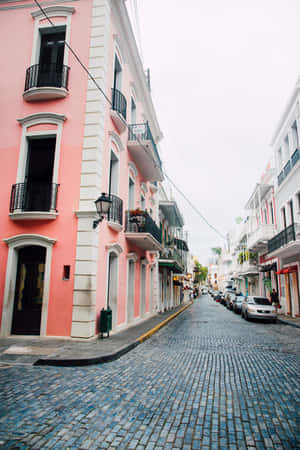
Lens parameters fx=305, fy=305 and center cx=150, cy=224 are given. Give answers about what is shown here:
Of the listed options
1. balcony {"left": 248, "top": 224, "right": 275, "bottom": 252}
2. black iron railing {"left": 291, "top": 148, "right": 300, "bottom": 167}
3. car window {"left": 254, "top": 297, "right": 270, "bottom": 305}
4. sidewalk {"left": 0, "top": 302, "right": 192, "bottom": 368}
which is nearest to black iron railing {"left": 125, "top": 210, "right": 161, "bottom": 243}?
sidewalk {"left": 0, "top": 302, "right": 192, "bottom": 368}

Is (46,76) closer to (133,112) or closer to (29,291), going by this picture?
(133,112)

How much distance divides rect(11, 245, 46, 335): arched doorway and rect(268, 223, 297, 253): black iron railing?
12263mm

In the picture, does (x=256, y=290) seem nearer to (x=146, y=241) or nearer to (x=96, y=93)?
(x=146, y=241)

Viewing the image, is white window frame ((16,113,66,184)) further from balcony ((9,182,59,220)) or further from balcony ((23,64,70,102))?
balcony ((23,64,70,102))

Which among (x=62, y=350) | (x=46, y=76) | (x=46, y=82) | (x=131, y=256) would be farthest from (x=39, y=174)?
(x=62, y=350)

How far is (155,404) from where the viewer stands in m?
4.22

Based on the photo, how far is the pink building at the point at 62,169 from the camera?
8930mm

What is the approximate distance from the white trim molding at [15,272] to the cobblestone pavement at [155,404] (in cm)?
289

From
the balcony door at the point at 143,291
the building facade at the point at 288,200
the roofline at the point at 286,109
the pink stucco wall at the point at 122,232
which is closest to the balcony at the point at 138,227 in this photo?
the pink stucco wall at the point at 122,232

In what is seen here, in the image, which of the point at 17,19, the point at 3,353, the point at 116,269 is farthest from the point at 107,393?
the point at 17,19

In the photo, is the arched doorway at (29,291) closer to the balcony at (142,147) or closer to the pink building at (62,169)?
the pink building at (62,169)

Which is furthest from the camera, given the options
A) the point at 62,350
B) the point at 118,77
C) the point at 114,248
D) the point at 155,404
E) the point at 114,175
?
the point at 118,77

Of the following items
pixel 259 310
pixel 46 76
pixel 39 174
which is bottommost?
pixel 259 310

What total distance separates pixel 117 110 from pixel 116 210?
11.9 ft
